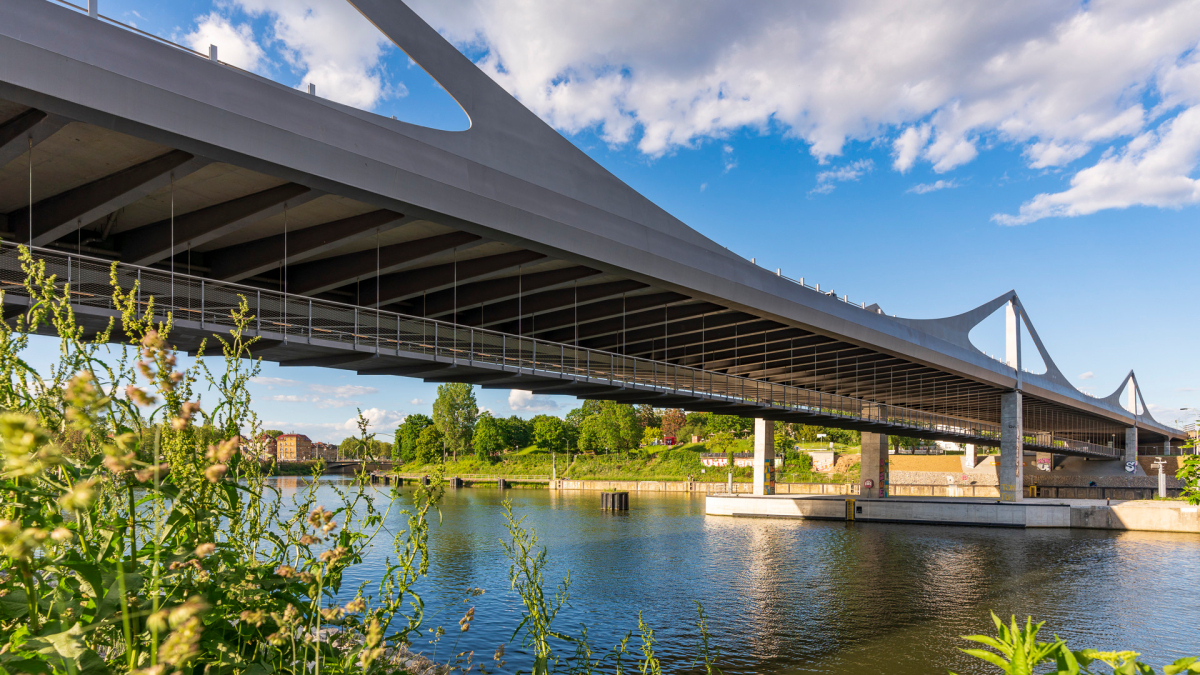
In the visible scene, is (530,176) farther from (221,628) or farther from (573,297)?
(221,628)

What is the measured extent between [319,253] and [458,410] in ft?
302

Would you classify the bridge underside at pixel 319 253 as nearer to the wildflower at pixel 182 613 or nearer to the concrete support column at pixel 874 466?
the wildflower at pixel 182 613

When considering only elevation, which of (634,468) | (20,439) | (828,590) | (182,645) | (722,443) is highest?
(20,439)

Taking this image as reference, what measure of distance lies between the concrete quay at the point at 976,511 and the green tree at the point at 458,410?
64.0m

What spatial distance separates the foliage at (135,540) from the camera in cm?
A: 139

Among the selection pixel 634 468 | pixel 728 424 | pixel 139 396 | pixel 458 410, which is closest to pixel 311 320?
pixel 139 396

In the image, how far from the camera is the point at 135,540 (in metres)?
1.91

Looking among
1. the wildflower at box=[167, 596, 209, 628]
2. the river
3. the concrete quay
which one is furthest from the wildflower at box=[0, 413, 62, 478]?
the concrete quay

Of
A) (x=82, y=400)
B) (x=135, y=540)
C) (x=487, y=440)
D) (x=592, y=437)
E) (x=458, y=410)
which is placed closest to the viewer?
(x=82, y=400)

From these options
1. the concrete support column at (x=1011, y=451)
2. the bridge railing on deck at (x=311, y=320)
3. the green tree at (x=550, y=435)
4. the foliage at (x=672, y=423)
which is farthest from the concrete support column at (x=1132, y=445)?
the bridge railing on deck at (x=311, y=320)

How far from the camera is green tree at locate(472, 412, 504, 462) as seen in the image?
102625 mm

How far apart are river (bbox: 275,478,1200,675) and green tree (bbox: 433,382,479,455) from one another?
6774cm

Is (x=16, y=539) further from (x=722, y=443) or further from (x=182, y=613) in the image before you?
(x=722, y=443)

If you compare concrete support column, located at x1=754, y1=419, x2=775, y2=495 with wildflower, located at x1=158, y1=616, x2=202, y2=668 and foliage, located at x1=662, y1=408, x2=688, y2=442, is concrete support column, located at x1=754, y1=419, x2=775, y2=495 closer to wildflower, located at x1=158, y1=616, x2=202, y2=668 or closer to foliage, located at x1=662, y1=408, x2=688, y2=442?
wildflower, located at x1=158, y1=616, x2=202, y2=668
